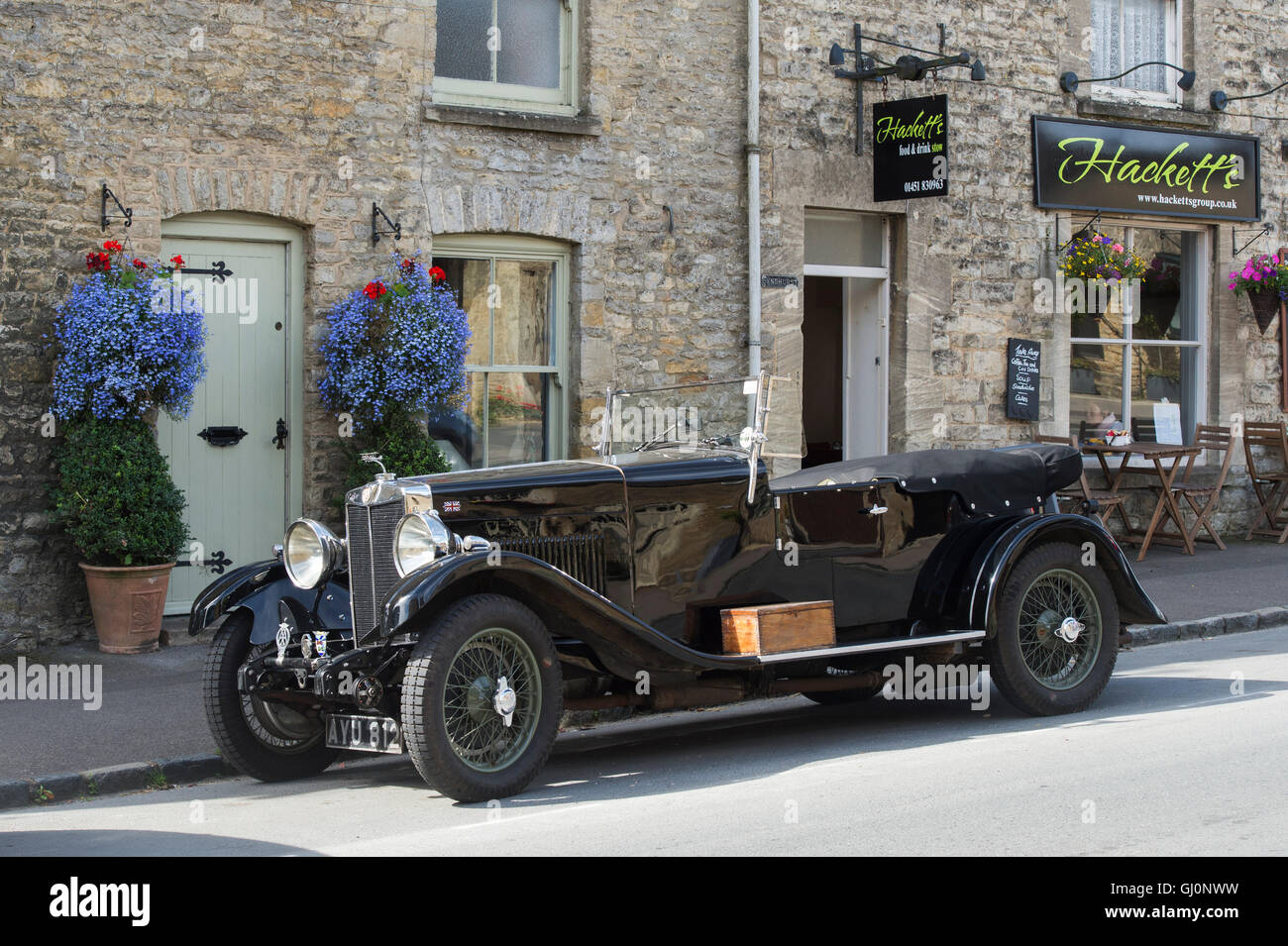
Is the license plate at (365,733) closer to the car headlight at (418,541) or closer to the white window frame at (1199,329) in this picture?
the car headlight at (418,541)

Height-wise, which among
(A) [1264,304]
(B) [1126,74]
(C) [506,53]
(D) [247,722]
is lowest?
(D) [247,722]

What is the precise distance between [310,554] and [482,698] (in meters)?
1.18

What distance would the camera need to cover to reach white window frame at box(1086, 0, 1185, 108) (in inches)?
570

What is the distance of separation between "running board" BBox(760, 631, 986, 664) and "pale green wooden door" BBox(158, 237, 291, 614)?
16.3 feet

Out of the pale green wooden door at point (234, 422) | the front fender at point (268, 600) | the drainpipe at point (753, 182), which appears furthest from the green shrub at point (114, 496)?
the drainpipe at point (753, 182)

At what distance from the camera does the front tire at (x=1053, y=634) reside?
24.1ft

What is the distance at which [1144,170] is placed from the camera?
14.5 m

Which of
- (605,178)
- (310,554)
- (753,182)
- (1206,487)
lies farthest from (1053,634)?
(1206,487)

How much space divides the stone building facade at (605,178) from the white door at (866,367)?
0.21 ft

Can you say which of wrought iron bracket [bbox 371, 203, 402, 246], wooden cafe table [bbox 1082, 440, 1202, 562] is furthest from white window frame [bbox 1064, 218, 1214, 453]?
wrought iron bracket [bbox 371, 203, 402, 246]

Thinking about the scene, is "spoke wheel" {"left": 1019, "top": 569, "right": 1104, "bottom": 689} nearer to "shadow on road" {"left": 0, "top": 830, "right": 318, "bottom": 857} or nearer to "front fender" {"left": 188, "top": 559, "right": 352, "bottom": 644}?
"front fender" {"left": 188, "top": 559, "right": 352, "bottom": 644}

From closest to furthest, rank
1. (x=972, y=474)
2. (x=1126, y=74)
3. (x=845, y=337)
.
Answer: (x=972, y=474)
(x=845, y=337)
(x=1126, y=74)

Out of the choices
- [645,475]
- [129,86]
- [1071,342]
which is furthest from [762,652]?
[1071,342]

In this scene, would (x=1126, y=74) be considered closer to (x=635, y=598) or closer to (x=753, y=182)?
(x=753, y=182)
